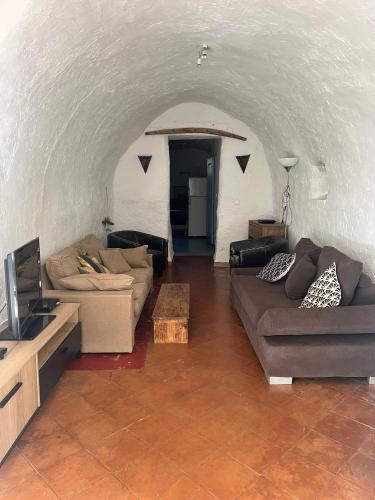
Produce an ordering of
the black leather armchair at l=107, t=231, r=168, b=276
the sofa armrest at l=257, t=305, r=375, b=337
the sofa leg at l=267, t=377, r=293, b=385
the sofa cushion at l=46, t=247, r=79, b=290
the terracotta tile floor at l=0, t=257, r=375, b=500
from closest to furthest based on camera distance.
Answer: the terracotta tile floor at l=0, t=257, r=375, b=500 < the sofa armrest at l=257, t=305, r=375, b=337 < the sofa leg at l=267, t=377, r=293, b=385 < the sofa cushion at l=46, t=247, r=79, b=290 < the black leather armchair at l=107, t=231, r=168, b=276

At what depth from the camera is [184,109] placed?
6926mm

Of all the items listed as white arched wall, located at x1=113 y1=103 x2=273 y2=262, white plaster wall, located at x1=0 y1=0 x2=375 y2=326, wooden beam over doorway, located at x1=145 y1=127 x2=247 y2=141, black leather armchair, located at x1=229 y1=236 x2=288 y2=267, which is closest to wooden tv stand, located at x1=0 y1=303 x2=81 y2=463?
white plaster wall, located at x1=0 y1=0 x2=375 y2=326

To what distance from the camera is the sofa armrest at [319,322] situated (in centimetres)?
284

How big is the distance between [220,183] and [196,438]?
5485mm

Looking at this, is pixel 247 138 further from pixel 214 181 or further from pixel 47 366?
pixel 47 366

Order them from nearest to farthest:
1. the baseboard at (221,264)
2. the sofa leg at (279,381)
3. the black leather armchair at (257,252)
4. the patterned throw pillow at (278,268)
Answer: the sofa leg at (279,381), the patterned throw pillow at (278,268), the black leather armchair at (257,252), the baseboard at (221,264)

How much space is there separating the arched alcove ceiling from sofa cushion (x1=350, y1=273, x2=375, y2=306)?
136 cm

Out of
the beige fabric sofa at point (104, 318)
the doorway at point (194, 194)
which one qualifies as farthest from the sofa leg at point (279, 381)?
the doorway at point (194, 194)

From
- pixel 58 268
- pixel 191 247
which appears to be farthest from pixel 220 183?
pixel 58 268

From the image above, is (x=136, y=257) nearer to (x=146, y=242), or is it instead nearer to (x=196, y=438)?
(x=146, y=242)

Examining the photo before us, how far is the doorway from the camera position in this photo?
27.7 feet

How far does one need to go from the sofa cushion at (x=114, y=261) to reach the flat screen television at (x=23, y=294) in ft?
6.02

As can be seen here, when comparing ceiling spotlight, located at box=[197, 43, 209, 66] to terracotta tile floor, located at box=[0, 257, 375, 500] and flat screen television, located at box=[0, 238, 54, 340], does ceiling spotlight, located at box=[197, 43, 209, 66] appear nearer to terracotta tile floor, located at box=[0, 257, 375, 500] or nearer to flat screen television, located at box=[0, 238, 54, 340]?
flat screen television, located at box=[0, 238, 54, 340]

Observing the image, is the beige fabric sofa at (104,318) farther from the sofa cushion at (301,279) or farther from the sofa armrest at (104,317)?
the sofa cushion at (301,279)
